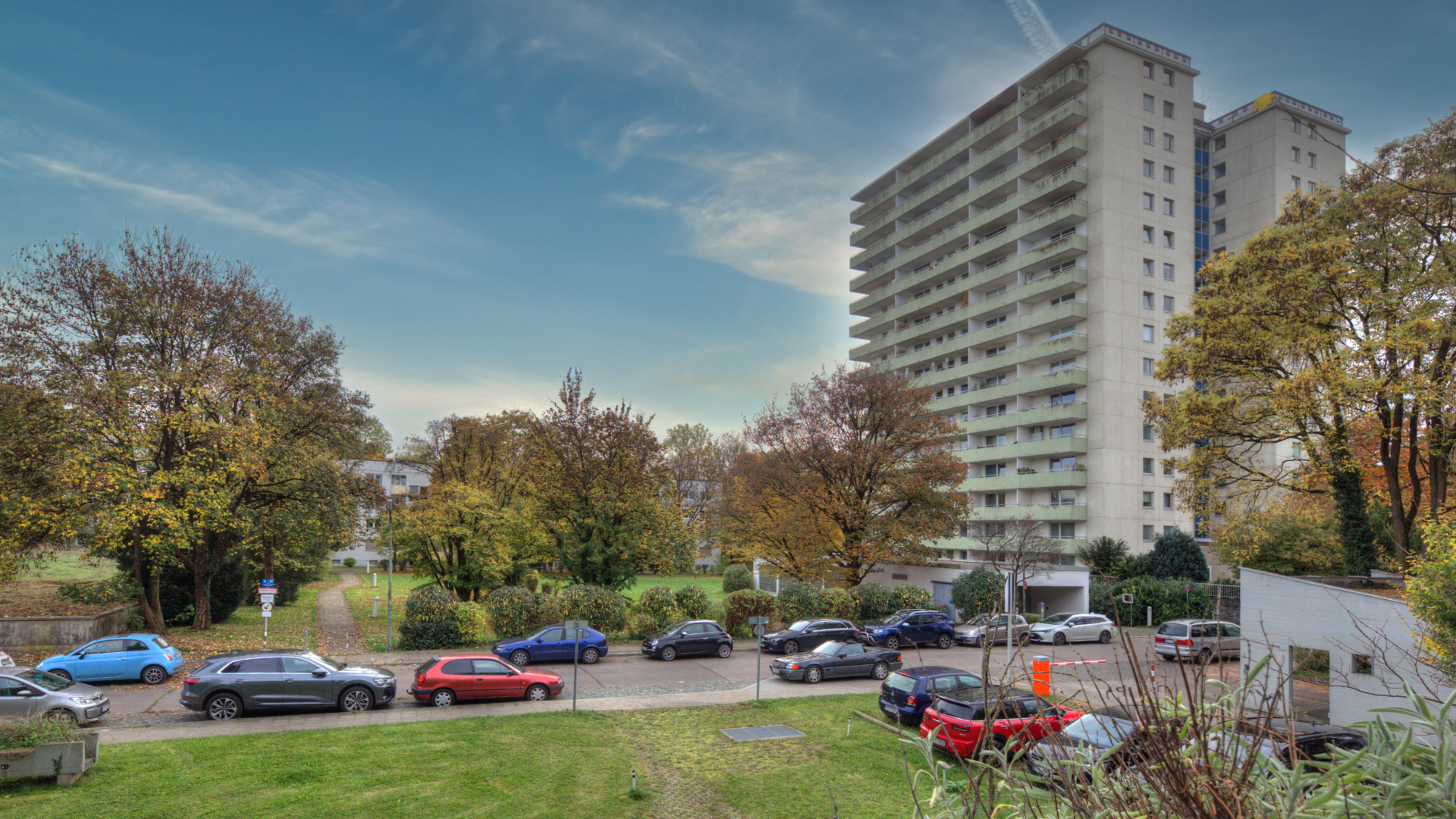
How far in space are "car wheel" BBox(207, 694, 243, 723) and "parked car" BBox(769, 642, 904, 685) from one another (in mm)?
14400

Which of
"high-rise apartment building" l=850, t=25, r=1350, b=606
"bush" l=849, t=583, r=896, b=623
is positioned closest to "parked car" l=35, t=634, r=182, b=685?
"bush" l=849, t=583, r=896, b=623

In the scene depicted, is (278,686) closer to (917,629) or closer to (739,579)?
(917,629)

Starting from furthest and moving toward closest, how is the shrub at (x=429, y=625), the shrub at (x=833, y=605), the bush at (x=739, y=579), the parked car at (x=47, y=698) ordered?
the bush at (x=739, y=579), the shrub at (x=833, y=605), the shrub at (x=429, y=625), the parked car at (x=47, y=698)

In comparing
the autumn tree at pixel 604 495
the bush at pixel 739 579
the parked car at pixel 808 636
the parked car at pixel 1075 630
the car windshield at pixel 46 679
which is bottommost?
the bush at pixel 739 579

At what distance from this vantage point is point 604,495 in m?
34.0

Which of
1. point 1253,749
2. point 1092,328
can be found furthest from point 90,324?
point 1092,328

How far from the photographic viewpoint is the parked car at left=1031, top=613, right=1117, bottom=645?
3231cm

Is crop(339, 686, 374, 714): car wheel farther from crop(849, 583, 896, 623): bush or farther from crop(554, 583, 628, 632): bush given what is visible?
crop(849, 583, 896, 623): bush

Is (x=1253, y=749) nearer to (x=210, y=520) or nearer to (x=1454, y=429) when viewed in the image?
(x=1454, y=429)

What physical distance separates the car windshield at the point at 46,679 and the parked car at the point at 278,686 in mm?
2180

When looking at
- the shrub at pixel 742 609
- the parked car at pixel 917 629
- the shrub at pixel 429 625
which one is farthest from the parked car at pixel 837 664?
the shrub at pixel 429 625

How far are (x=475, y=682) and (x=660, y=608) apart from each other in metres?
12.9

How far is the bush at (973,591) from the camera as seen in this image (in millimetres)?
37438

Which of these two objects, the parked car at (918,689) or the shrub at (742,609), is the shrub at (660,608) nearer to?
the shrub at (742,609)
